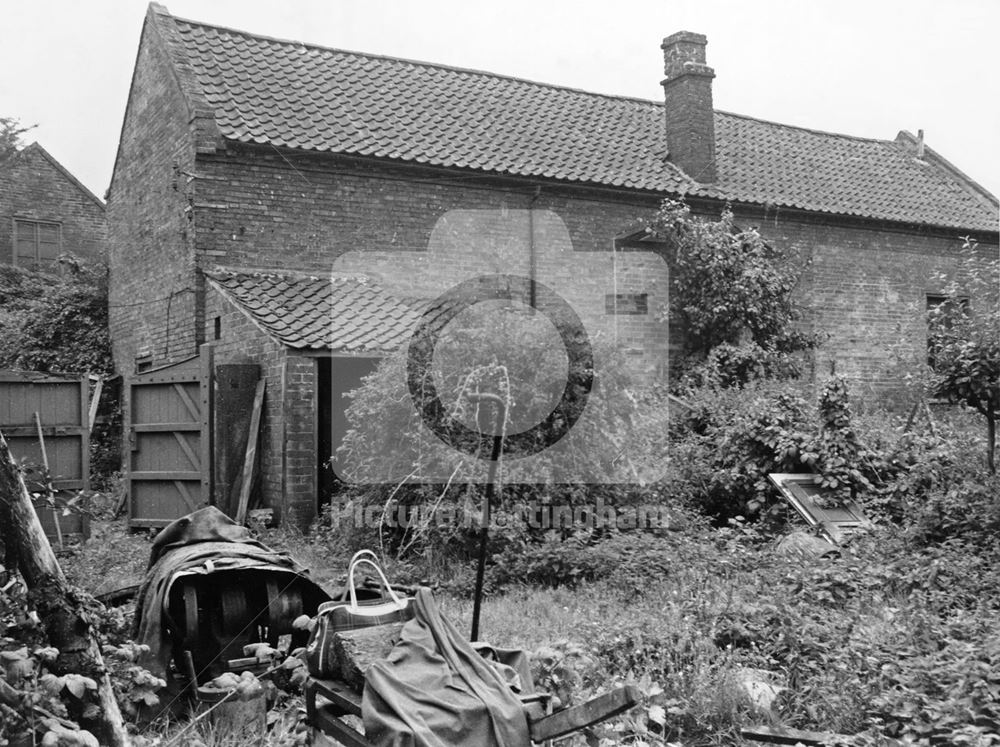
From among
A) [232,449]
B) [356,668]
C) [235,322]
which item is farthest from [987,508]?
[235,322]

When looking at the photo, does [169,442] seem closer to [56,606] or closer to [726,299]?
[56,606]

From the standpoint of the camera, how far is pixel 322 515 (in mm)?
11531

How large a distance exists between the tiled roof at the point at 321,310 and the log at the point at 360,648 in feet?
22.9

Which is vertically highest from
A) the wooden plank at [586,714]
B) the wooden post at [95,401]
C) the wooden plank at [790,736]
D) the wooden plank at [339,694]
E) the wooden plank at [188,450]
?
the wooden post at [95,401]

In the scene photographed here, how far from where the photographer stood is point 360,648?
4465 millimetres

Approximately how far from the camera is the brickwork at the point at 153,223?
48.2ft

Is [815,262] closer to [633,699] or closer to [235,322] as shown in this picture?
[235,322]

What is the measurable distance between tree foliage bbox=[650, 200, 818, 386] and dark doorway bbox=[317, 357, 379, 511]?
6.48 metres

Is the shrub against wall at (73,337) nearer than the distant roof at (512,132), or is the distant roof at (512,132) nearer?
the distant roof at (512,132)

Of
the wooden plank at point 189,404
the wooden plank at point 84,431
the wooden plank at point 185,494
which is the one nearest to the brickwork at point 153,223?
the wooden plank at point 189,404

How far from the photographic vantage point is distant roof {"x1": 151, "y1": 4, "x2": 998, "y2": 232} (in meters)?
15.8

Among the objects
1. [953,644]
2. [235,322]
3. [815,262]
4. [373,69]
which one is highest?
[373,69]

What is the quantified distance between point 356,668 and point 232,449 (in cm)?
819

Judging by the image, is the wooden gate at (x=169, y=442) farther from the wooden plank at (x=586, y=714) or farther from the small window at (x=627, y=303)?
the wooden plank at (x=586, y=714)
